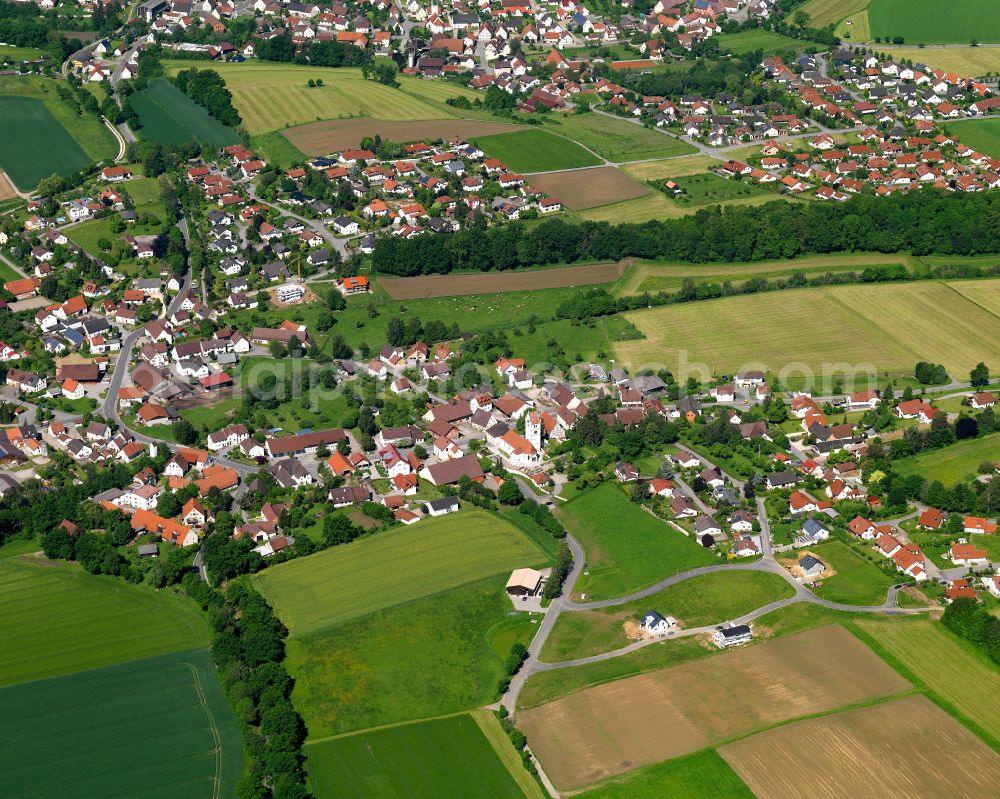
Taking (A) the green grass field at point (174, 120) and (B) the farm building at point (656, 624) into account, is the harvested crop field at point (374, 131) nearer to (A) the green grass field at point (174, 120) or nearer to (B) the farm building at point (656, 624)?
(A) the green grass field at point (174, 120)

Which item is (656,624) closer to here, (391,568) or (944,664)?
(944,664)

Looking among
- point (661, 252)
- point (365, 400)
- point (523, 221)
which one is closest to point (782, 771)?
point (365, 400)

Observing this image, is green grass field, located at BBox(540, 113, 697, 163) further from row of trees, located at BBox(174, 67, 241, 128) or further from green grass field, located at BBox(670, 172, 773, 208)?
row of trees, located at BBox(174, 67, 241, 128)

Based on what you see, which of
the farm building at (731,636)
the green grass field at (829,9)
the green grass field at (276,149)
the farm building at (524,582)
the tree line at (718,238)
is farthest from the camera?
the green grass field at (829,9)

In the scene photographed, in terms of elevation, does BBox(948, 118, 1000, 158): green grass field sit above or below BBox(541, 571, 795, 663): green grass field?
above

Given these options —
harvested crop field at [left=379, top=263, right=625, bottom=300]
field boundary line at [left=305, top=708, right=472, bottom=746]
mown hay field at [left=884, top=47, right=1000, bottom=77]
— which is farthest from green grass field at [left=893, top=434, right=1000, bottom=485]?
mown hay field at [left=884, top=47, right=1000, bottom=77]

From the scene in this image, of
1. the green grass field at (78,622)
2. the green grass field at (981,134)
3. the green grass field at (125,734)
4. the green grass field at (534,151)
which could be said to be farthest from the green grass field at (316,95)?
the green grass field at (125,734)
